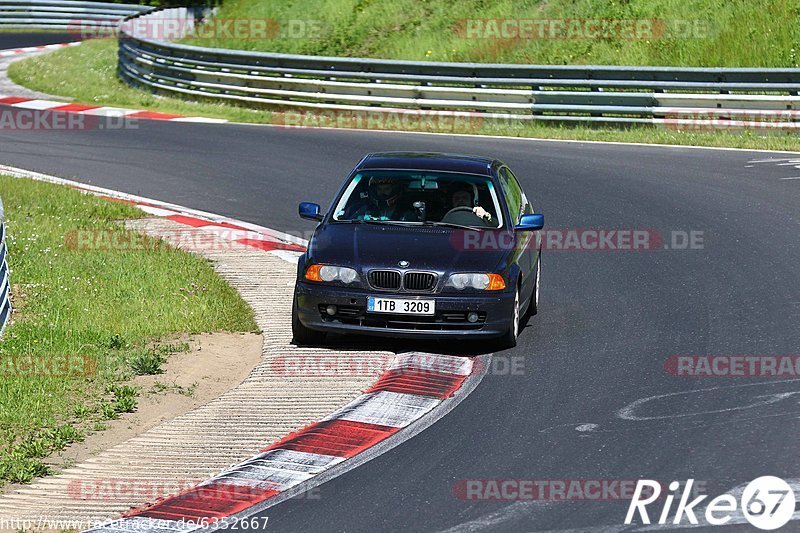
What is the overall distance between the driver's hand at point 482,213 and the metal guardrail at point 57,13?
38852 mm

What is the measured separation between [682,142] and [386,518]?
15.9 metres

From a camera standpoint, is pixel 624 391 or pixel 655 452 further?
pixel 624 391

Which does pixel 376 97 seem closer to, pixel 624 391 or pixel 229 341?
pixel 229 341

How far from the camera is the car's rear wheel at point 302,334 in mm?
10359

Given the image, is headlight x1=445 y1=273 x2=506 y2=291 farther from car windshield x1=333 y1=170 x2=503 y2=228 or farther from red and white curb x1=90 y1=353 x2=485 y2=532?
car windshield x1=333 y1=170 x2=503 y2=228

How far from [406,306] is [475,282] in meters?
0.58

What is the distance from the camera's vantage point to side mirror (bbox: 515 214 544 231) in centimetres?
1098

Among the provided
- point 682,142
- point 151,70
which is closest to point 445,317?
point 682,142

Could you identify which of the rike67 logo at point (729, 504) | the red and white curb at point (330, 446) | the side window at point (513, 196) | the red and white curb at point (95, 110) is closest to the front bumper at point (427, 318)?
the red and white curb at point (330, 446)

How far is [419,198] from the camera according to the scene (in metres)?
11.2

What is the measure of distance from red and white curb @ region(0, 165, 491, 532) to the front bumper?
21cm

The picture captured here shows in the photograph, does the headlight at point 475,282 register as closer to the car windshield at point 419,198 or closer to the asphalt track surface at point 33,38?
the car windshield at point 419,198

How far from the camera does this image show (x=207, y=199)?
1738 centimetres

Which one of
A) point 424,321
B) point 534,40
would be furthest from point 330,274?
point 534,40
